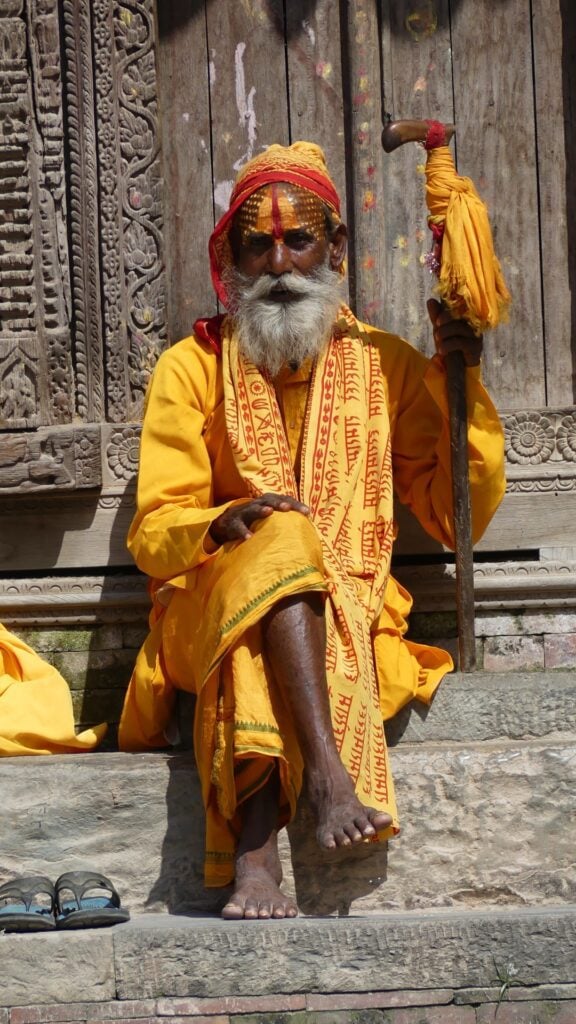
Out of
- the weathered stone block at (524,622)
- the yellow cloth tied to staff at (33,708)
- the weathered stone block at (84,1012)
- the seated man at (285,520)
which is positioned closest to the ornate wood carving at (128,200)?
the seated man at (285,520)

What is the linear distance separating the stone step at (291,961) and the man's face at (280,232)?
1.97 metres

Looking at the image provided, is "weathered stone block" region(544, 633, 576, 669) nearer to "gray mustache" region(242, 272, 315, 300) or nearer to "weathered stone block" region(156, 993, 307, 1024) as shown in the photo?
"gray mustache" region(242, 272, 315, 300)

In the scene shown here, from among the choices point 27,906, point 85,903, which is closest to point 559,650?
point 85,903

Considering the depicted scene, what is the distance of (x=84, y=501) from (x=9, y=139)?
3.97ft

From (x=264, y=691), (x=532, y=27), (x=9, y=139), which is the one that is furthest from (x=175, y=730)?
(x=532, y=27)

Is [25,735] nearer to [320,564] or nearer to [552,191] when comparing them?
[320,564]

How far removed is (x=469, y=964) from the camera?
12.2ft

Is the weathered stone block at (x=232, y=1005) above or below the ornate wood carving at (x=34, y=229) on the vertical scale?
below

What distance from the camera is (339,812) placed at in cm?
410

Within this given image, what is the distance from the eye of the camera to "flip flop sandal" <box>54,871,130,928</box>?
3928mm

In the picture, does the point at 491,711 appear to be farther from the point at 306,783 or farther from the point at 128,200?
the point at 128,200

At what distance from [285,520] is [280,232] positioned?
1000mm

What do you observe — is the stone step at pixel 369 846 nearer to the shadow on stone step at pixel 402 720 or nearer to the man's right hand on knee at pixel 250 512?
the shadow on stone step at pixel 402 720

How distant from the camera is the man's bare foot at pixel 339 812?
405 cm
